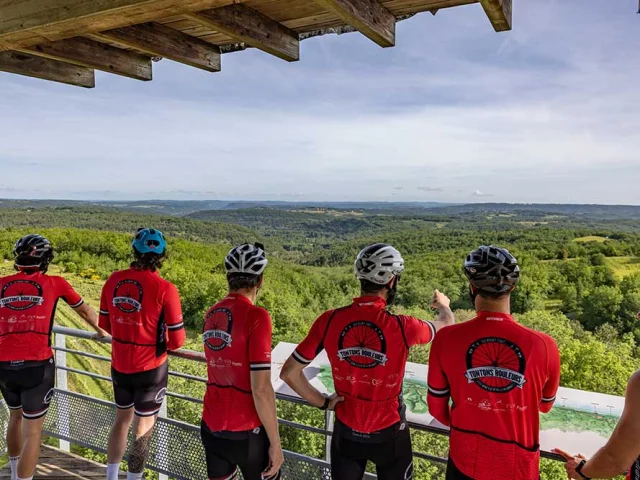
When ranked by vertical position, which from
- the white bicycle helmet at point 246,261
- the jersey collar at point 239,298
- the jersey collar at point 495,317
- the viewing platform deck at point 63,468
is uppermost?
the white bicycle helmet at point 246,261

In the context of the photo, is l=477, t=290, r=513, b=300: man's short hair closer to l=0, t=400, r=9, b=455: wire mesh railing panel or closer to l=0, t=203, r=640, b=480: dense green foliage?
l=0, t=400, r=9, b=455: wire mesh railing panel

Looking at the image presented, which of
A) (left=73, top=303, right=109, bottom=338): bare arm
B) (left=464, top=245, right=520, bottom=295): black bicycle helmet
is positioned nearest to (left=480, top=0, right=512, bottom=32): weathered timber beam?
(left=464, top=245, right=520, bottom=295): black bicycle helmet

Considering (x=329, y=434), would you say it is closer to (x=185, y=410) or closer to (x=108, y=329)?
(x=108, y=329)

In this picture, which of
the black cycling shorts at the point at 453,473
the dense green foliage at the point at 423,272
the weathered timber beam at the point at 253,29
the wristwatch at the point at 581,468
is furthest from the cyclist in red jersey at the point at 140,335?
the dense green foliage at the point at 423,272

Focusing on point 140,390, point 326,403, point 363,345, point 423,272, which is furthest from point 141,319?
point 423,272

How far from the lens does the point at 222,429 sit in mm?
1933

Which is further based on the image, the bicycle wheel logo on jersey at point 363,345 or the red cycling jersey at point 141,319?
the red cycling jersey at point 141,319

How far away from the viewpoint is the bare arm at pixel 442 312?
6.23 ft

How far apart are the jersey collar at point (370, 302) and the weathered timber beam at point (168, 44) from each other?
1377 mm

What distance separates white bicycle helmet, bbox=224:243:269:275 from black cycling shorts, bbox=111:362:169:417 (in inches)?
34.2

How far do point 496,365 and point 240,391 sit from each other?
1.02 m

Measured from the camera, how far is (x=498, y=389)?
1511 mm

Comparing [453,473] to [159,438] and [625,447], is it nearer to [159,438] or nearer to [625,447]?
[625,447]

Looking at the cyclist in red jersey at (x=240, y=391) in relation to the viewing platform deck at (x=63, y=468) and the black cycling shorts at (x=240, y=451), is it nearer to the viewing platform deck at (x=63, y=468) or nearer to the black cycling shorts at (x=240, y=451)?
the black cycling shorts at (x=240, y=451)
